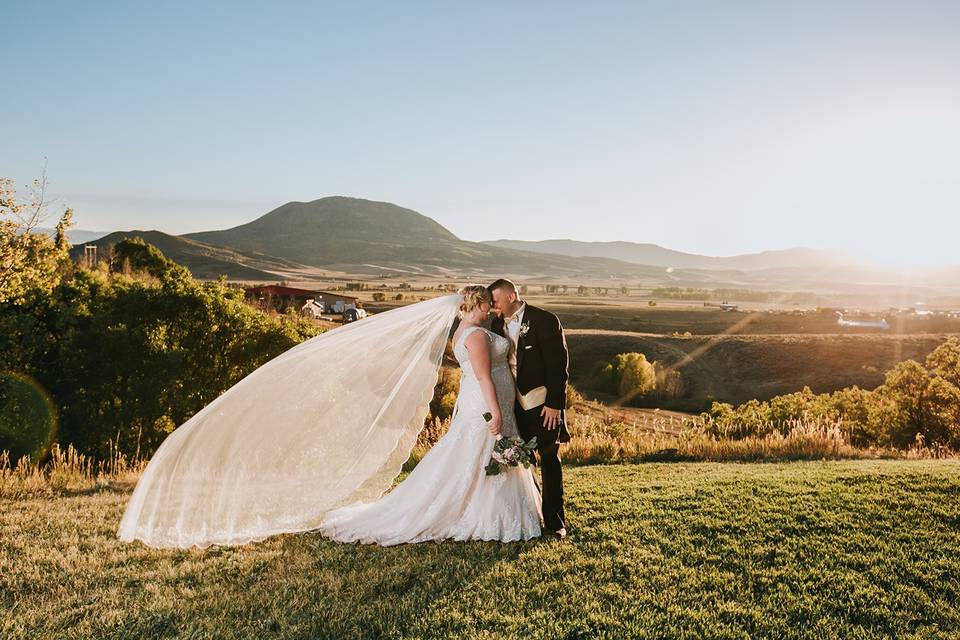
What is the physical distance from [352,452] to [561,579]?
3046mm

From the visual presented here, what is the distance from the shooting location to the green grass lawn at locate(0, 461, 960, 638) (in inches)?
193

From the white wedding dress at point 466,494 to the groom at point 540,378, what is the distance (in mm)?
149

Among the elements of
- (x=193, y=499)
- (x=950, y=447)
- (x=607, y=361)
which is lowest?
(x=607, y=361)

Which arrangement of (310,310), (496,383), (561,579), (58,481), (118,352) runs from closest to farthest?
(561,579)
(496,383)
(58,481)
(118,352)
(310,310)

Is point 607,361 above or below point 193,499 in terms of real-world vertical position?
below

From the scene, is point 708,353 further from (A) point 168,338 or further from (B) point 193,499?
(B) point 193,499

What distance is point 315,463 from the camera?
7457 millimetres

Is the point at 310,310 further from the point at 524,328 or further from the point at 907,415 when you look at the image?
the point at 524,328

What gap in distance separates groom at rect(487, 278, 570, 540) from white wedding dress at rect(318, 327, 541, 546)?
0.15 m

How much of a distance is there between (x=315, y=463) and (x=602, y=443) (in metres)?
6.87

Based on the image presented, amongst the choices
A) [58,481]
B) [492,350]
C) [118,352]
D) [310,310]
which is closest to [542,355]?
[492,350]

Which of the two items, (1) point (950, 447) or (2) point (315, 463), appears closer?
(2) point (315, 463)

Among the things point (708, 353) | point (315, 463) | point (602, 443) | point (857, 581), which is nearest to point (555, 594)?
point (857, 581)

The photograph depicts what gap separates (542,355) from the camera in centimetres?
662
